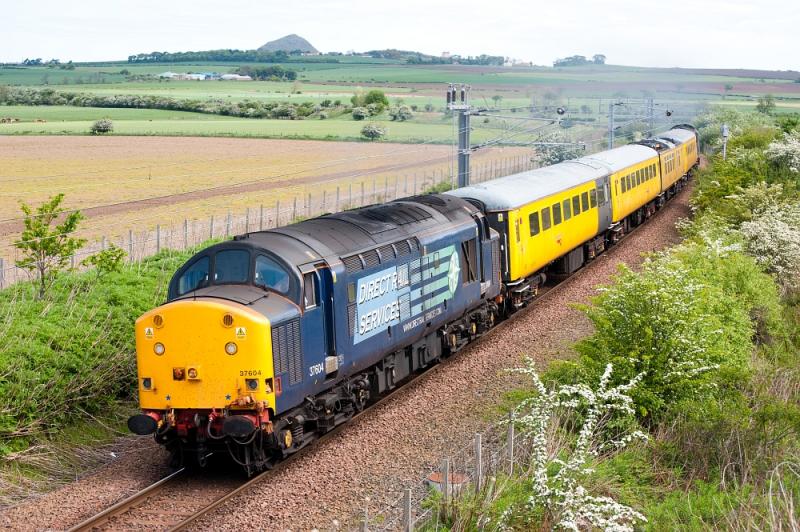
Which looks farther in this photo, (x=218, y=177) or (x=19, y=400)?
(x=218, y=177)

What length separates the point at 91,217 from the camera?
4362 cm

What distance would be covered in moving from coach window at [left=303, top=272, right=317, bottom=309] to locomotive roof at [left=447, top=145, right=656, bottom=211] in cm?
1057

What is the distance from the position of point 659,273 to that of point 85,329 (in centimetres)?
1064

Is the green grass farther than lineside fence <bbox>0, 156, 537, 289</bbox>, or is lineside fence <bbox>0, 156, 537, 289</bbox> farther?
the green grass

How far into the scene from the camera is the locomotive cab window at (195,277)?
14.6 m

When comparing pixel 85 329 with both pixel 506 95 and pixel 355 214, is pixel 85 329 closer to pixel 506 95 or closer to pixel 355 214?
pixel 355 214

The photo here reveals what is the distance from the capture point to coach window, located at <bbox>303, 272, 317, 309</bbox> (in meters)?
14.5

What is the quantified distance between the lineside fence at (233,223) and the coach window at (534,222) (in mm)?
8122

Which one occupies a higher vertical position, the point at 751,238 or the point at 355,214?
the point at 355,214

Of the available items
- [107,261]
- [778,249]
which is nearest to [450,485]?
[107,261]

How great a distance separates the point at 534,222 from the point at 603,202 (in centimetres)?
853

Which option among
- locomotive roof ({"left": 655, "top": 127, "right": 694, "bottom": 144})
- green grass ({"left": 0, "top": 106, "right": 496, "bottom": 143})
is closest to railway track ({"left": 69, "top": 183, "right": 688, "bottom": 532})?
locomotive roof ({"left": 655, "top": 127, "right": 694, "bottom": 144})

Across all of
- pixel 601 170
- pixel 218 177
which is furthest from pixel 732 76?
pixel 601 170

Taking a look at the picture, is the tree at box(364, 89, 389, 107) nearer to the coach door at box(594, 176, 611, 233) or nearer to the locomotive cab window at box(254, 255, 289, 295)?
the coach door at box(594, 176, 611, 233)
